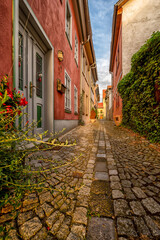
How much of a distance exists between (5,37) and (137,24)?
8.36m

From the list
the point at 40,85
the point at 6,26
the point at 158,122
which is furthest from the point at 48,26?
the point at 158,122

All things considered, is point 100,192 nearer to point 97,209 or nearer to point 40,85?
point 97,209

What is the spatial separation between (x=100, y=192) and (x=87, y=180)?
10.1 inches

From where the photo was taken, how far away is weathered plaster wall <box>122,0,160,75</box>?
671 centimetres

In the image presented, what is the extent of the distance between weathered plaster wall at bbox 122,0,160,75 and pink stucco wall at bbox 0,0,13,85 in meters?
6.72

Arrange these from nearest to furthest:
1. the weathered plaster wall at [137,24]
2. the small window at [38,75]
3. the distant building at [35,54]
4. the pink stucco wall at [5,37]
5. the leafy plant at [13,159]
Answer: the leafy plant at [13,159]
the pink stucco wall at [5,37]
the distant building at [35,54]
the small window at [38,75]
the weathered plaster wall at [137,24]

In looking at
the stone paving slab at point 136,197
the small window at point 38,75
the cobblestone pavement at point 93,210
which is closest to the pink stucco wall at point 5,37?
the small window at point 38,75

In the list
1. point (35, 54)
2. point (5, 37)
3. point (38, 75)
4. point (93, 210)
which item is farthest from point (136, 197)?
point (35, 54)

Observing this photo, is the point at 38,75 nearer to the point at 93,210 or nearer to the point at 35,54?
the point at 35,54

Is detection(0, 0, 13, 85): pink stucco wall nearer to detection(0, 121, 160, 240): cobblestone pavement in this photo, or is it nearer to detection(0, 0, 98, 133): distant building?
detection(0, 0, 98, 133): distant building

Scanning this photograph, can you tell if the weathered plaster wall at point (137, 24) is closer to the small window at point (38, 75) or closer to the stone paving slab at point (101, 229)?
the small window at point (38, 75)

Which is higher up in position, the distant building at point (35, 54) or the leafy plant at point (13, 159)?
the distant building at point (35, 54)

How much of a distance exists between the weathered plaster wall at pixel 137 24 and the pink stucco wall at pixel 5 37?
6.72 metres

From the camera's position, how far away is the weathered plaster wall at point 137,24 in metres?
6.71
